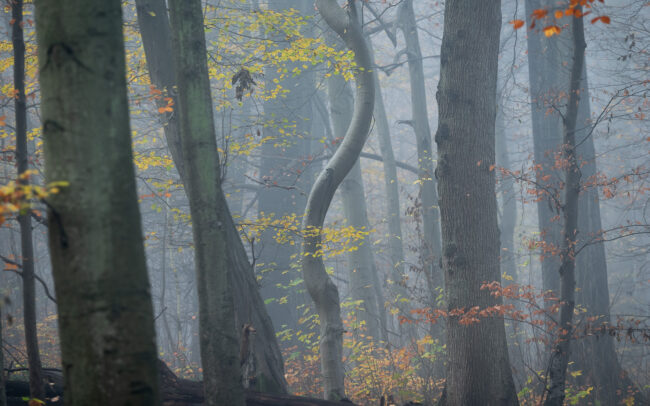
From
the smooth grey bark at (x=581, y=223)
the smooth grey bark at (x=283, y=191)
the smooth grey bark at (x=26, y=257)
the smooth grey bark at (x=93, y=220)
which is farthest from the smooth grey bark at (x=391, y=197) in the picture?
the smooth grey bark at (x=93, y=220)

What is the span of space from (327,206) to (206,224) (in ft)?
11.1

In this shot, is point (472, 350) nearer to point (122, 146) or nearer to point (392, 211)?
point (122, 146)

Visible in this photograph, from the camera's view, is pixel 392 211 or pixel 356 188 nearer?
pixel 356 188

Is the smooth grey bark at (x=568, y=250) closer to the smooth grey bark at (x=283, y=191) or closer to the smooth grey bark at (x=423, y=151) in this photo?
the smooth grey bark at (x=423, y=151)

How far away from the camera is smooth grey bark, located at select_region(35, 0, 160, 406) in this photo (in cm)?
248

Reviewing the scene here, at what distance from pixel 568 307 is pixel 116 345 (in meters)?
5.14

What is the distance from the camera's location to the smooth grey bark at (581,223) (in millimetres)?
8430

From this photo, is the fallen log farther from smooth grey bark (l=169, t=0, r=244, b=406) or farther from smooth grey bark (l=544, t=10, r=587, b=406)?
smooth grey bark (l=544, t=10, r=587, b=406)

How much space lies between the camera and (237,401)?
4.39 m

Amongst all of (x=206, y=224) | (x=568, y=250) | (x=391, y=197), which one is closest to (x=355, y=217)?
(x=391, y=197)

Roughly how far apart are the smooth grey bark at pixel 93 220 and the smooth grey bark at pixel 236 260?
3063 millimetres

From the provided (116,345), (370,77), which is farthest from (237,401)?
(370,77)

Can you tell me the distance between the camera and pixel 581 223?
34.5 feet

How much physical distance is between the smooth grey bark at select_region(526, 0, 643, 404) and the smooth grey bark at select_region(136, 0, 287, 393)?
4.82m
